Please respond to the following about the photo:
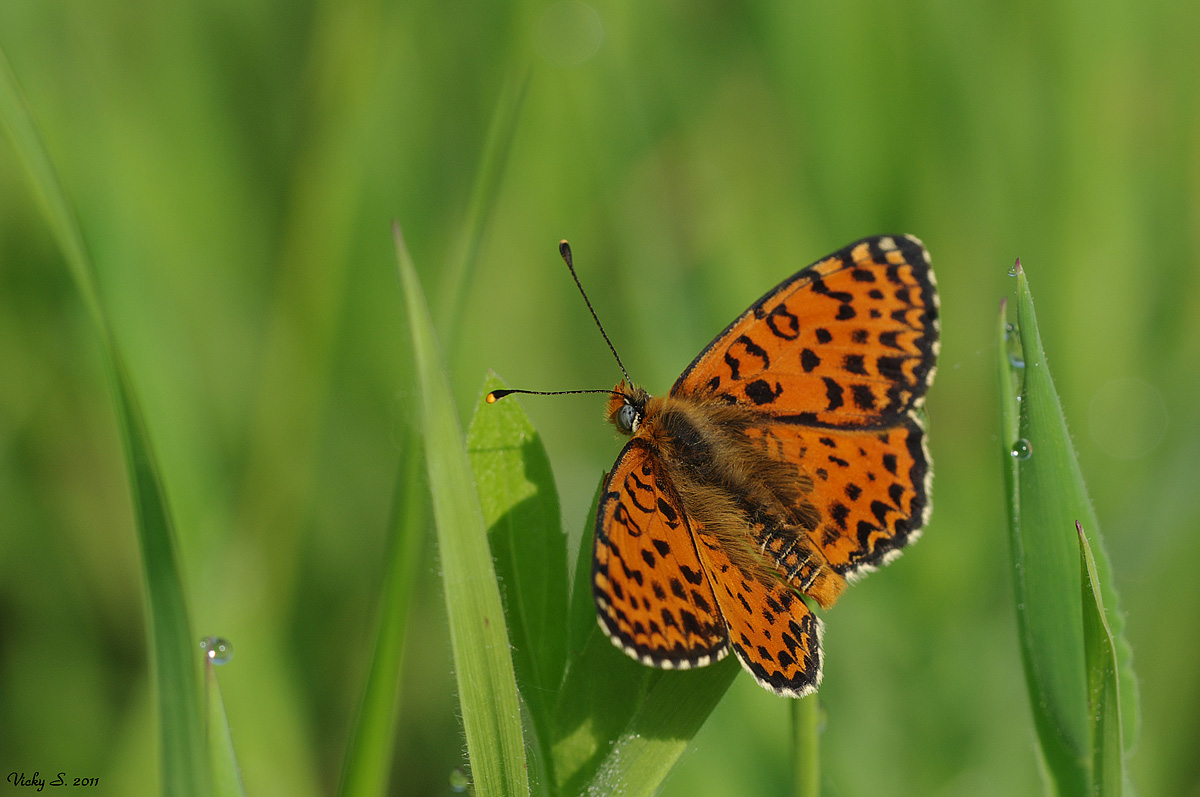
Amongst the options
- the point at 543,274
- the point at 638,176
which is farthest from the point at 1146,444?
the point at 543,274

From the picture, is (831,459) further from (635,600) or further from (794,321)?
(635,600)

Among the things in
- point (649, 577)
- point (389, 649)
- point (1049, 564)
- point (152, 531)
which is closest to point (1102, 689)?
point (1049, 564)

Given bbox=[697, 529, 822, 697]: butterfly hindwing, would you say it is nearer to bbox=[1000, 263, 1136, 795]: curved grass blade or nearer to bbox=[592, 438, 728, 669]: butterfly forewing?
bbox=[592, 438, 728, 669]: butterfly forewing

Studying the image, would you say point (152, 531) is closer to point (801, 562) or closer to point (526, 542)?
point (526, 542)

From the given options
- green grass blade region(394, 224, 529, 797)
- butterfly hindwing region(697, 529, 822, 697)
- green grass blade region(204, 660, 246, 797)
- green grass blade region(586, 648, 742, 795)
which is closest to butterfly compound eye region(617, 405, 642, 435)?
butterfly hindwing region(697, 529, 822, 697)

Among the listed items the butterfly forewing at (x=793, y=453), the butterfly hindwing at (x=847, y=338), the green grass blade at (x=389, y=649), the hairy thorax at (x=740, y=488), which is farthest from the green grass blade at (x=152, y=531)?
the butterfly hindwing at (x=847, y=338)

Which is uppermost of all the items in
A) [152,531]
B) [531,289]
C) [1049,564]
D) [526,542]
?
[531,289]
